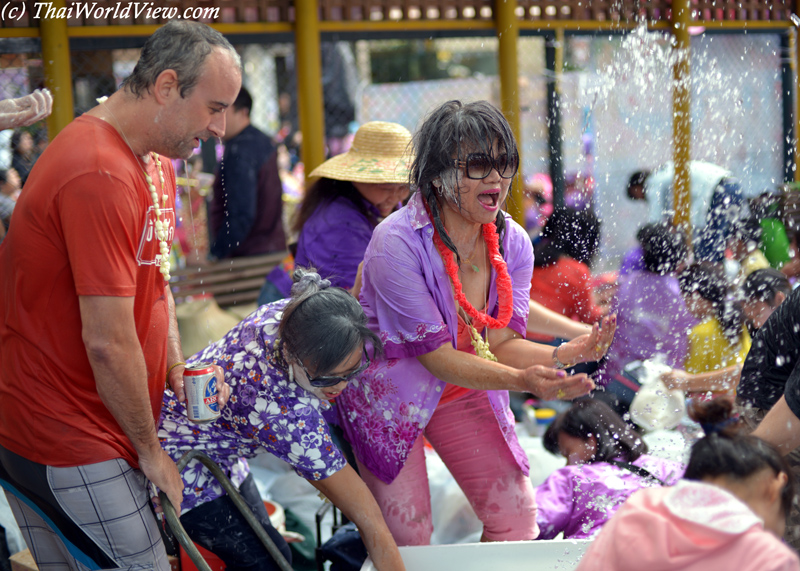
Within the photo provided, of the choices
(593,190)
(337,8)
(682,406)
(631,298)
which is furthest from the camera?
(593,190)

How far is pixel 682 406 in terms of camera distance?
12.5 ft

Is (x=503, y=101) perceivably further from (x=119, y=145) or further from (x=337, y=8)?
(x=119, y=145)

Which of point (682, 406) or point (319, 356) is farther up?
point (319, 356)

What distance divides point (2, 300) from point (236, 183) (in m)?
3.21

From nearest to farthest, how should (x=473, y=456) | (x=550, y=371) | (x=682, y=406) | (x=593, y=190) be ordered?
1. (x=550, y=371)
2. (x=473, y=456)
3. (x=682, y=406)
4. (x=593, y=190)

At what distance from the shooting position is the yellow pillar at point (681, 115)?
6160 millimetres

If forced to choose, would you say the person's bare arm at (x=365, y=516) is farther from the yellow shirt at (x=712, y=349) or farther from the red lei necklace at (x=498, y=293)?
the yellow shirt at (x=712, y=349)

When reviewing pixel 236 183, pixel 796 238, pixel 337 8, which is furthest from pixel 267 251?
pixel 796 238

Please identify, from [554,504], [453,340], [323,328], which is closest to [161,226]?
[323,328]

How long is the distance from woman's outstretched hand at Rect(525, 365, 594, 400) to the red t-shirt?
109 centimetres

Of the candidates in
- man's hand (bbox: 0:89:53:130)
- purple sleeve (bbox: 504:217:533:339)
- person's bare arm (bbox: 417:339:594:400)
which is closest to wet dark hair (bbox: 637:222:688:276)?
purple sleeve (bbox: 504:217:533:339)

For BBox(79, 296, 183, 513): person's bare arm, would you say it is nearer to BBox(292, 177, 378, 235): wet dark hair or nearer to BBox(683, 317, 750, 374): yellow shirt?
BBox(292, 177, 378, 235): wet dark hair

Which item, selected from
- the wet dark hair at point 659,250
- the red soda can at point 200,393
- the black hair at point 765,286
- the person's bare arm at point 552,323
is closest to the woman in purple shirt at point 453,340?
the person's bare arm at point 552,323

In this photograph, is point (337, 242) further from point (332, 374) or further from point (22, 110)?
point (22, 110)
